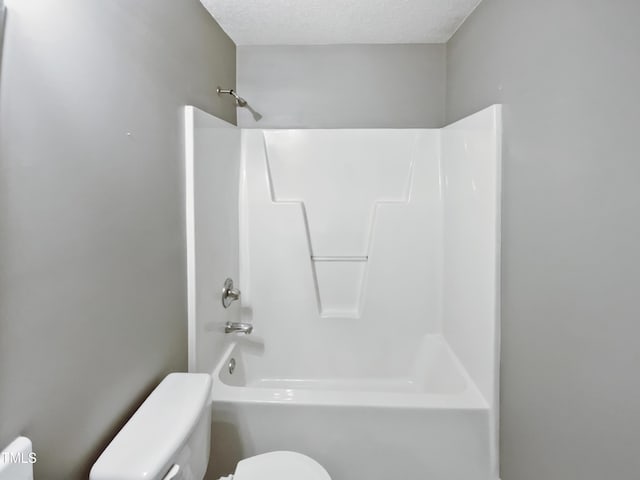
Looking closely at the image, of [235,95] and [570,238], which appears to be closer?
[570,238]

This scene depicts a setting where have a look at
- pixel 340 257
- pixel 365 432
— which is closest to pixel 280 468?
pixel 365 432

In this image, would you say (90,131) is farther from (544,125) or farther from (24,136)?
(544,125)

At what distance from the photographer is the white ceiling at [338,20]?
1.82 metres

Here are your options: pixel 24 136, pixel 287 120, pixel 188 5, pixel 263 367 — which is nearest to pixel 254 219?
pixel 287 120

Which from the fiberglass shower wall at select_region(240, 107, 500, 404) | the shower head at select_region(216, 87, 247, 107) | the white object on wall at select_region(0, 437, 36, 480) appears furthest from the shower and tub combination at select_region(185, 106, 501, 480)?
the white object on wall at select_region(0, 437, 36, 480)

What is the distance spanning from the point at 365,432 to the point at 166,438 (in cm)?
83

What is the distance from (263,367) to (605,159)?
198 centimetres

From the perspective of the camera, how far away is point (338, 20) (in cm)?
201

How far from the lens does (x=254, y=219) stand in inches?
90.9

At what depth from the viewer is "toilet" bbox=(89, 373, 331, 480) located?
0.89 metres

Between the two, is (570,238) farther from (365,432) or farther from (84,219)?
(84,219)

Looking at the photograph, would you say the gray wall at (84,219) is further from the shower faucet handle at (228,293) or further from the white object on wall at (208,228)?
the shower faucet handle at (228,293)

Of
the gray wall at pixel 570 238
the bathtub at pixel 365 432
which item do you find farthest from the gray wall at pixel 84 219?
the gray wall at pixel 570 238

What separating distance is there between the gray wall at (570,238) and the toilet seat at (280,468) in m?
0.71
